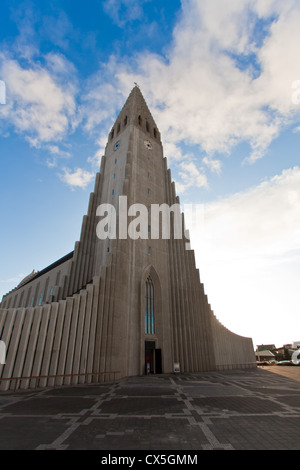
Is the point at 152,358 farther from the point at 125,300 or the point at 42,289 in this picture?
the point at 42,289

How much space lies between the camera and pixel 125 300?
27000mm

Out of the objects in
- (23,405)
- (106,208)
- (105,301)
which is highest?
(106,208)

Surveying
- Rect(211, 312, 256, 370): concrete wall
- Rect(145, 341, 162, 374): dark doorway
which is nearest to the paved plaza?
Rect(145, 341, 162, 374): dark doorway

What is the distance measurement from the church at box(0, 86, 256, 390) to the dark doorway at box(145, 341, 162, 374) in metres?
0.12

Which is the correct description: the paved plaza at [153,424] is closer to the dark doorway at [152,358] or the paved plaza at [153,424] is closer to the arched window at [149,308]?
the arched window at [149,308]

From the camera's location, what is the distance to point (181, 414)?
862cm

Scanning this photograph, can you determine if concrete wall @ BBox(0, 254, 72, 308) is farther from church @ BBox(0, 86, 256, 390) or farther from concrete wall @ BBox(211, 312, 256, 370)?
Answer: concrete wall @ BBox(211, 312, 256, 370)

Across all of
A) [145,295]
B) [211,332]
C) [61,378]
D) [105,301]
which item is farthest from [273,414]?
[211,332]

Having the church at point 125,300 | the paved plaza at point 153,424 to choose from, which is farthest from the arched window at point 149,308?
the paved plaza at point 153,424

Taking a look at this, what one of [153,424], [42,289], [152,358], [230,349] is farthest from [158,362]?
[42,289]

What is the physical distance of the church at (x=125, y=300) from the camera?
61.0 feet

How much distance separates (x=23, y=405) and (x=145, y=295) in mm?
19841

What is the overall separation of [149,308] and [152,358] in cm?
602
